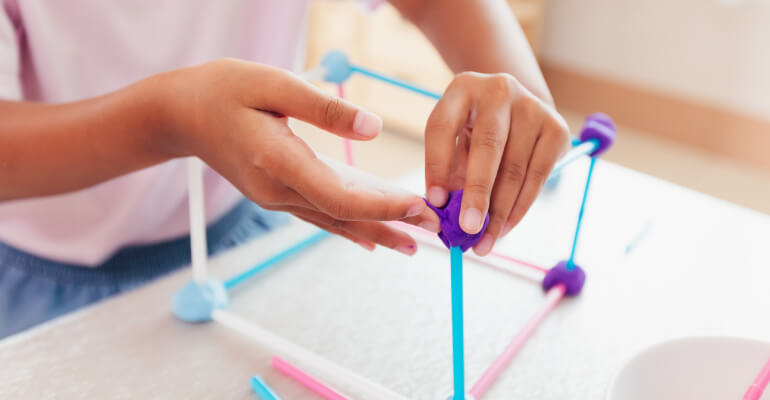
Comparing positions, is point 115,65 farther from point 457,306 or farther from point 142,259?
point 457,306

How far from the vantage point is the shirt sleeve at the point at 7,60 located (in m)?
0.52

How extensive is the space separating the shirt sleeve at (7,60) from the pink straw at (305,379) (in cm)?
31

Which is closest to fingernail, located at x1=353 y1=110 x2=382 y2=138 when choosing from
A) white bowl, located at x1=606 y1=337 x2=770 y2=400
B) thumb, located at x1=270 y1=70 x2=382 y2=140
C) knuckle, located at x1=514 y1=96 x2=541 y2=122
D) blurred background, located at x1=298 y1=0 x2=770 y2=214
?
thumb, located at x1=270 y1=70 x2=382 y2=140

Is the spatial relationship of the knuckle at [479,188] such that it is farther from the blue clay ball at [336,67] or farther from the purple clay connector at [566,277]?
the blue clay ball at [336,67]

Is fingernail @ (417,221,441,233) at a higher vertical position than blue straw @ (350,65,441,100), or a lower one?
lower

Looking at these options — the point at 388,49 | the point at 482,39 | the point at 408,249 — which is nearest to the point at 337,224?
the point at 408,249

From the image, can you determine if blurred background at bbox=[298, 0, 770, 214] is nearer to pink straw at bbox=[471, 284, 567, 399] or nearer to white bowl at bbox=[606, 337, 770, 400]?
pink straw at bbox=[471, 284, 567, 399]

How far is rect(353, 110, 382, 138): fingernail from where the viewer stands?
1.17ft

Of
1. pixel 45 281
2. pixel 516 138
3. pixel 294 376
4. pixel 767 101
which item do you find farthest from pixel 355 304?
pixel 767 101

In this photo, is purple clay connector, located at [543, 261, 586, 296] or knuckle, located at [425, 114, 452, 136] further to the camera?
purple clay connector, located at [543, 261, 586, 296]

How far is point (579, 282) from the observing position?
55 cm

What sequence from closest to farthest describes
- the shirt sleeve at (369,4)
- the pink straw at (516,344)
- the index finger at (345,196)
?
the index finger at (345,196)
the pink straw at (516,344)
the shirt sleeve at (369,4)

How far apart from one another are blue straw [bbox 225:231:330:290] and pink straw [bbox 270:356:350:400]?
0.35 ft

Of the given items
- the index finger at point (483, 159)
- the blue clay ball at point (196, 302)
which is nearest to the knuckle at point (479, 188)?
the index finger at point (483, 159)
